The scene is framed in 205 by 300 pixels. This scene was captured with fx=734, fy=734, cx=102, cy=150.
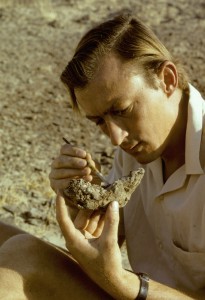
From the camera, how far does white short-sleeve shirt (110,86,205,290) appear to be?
2438 mm

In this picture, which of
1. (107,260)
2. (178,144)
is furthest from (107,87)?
(107,260)

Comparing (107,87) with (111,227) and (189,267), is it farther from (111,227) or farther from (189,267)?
(189,267)

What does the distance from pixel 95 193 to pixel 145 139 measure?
0.25m

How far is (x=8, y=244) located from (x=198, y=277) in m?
0.66

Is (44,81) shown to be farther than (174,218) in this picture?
Yes

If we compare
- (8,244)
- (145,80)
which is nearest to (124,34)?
(145,80)

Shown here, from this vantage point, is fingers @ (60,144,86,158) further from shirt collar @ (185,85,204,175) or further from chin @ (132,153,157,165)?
shirt collar @ (185,85,204,175)

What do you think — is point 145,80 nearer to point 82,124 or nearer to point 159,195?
point 159,195

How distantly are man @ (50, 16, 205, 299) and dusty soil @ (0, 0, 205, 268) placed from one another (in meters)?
1.41

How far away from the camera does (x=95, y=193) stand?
246 cm

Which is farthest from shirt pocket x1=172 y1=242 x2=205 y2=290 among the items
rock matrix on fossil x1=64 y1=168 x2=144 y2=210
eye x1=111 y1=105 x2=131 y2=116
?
eye x1=111 y1=105 x2=131 y2=116

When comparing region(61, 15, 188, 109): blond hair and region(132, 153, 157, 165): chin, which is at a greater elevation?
region(61, 15, 188, 109): blond hair

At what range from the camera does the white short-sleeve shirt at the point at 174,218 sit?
96.0 inches

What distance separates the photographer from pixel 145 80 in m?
2.49
